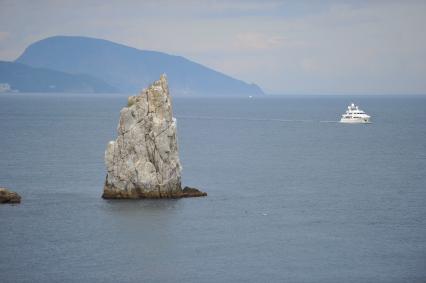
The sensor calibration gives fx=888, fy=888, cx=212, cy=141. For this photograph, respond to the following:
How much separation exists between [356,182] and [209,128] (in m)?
85.4

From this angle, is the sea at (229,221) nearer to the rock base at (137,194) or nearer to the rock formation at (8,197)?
the rock formation at (8,197)

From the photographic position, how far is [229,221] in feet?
221

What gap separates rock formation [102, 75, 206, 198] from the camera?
7381cm

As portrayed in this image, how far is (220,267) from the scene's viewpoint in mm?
54594

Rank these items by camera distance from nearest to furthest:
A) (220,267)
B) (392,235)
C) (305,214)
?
(220,267) < (392,235) < (305,214)

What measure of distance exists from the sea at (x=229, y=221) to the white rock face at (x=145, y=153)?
5.47 feet

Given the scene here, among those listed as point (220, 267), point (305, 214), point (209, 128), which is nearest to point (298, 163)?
point (305, 214)

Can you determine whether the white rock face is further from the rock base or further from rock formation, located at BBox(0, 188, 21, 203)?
rock formation, located at BBox(0, 188, 21, 203)

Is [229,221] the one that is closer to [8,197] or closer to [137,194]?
[137,194]

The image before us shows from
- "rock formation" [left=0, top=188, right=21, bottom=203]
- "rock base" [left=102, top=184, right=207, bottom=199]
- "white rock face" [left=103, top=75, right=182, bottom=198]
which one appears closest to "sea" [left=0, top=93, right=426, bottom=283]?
"rock formation" [left=0, top=188, right=21, bottom=203]

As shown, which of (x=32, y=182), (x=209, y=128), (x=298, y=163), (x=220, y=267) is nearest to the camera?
(x=220, y=267)

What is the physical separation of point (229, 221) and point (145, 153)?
11.0 meters

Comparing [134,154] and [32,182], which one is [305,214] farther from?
[32,182]

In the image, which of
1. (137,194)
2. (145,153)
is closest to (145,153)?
(145,153)
